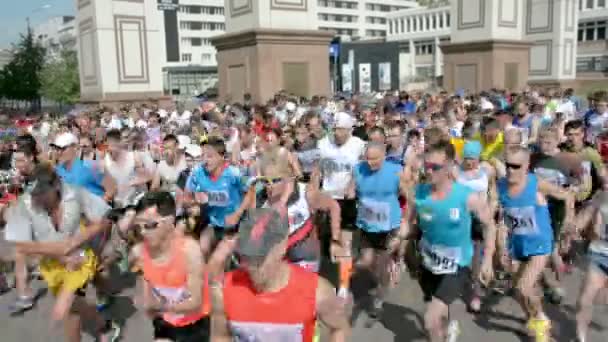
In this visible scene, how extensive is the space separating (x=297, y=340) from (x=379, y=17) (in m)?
119

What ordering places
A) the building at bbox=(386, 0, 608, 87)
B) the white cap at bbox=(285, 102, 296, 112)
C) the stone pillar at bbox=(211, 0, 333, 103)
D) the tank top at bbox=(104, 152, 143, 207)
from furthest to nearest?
the building at bbox=(386, 0, 608, 87) → the stone pillar at bbox=(211, 0, 333, 103) → the white cap at bbox=(285, 102, 296, 112) → the tank top at bbox=(104, 152, 143, 207)

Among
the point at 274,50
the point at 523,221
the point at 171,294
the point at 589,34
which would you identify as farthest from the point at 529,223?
the point at 589,34

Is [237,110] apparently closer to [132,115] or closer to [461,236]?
[132,115]

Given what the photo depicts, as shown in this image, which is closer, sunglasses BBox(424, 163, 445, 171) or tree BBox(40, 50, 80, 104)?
sunglasses BBox(424, 163, 445, 171)

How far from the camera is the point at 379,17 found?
115 metres

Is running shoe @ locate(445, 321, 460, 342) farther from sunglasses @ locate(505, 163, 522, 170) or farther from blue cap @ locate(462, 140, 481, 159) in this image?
blue cap @ locate(462, 140, 481, 159)

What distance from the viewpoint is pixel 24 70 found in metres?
54.1

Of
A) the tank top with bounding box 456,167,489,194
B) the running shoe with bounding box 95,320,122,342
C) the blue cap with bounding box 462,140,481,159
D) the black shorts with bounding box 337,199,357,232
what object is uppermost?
the blue cap with bounding box 462,140,481,159

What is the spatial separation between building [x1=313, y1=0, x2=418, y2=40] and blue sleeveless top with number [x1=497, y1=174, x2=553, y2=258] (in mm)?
102316

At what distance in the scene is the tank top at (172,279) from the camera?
337 cm

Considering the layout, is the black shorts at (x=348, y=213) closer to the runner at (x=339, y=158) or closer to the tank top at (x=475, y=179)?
the runner at (x=339, y=158)

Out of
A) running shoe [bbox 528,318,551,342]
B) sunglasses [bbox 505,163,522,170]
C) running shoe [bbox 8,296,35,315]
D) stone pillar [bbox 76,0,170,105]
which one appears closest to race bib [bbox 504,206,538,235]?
sunglasses [bbox 505,163,522,170]

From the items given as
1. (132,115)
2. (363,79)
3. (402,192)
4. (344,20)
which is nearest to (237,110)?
(132,115)

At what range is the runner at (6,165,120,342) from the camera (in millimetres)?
4188
